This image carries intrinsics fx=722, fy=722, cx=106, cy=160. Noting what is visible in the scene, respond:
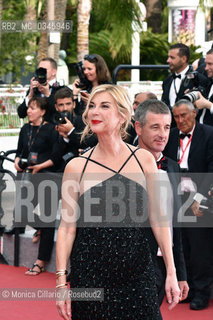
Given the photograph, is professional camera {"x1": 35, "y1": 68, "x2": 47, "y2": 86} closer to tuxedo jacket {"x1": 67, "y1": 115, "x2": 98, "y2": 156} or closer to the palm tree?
tuxedo jacket {"x1": 67, "y1": 115, "x2": 98, "y2": 156}

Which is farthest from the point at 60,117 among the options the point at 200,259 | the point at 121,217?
the point at 121,217

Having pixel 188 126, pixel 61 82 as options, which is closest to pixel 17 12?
pixel 61 82

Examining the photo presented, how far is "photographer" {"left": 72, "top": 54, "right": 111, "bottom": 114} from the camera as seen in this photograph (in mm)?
7012

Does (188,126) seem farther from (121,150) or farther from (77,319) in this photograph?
(77,319)

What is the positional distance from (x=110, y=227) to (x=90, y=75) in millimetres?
3871

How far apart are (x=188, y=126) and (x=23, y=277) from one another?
2.32 metres

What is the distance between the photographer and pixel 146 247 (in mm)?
3424

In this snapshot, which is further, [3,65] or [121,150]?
[3,65]

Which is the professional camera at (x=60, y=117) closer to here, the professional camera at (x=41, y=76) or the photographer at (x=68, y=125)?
the photographer at (x=68, y=125)

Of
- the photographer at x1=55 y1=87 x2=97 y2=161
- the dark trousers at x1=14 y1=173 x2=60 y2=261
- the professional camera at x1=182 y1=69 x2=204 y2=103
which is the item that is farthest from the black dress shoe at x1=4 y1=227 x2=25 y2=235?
the professional camera at x1=182 y1=69 x2=204 y2=103

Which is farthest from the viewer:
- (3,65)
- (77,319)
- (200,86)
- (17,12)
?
(17,12)

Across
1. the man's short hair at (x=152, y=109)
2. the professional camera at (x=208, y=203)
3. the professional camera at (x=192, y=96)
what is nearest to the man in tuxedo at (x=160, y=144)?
the man's short hair at (x=152, y=109)

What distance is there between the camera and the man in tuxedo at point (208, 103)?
21.5 ft

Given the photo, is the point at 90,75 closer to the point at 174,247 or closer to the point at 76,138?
the point at 76,138
